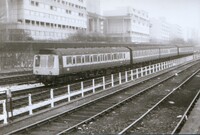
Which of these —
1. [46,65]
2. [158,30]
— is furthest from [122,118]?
[158,30]

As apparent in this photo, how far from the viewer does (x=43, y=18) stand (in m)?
69.5

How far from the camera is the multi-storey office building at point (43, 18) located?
62.6 metres

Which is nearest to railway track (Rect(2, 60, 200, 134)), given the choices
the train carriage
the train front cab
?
the train front cab

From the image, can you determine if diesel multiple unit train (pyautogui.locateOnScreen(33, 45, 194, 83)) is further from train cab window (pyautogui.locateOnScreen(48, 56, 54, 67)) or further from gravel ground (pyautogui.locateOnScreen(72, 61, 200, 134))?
gravel ground (pyautogui.locateOnScreen(72, 61, 200, 134))

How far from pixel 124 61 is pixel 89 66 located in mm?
9962

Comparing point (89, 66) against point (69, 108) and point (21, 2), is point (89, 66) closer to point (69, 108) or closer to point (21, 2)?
point (69, 108)

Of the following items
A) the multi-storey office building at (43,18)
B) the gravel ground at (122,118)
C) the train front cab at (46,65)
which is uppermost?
the multi-storey office building at (43,18)

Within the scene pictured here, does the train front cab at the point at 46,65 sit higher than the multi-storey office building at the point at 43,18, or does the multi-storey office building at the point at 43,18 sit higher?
the multi-storey office building at the point at 43,18

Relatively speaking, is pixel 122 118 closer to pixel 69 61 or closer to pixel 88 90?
pixel 88 90

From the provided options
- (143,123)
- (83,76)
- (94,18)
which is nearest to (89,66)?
(83,76)

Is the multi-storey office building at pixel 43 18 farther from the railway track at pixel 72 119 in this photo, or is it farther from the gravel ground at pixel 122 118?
the gravel ground at pixel 122 118

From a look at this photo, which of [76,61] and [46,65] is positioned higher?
[76,61]

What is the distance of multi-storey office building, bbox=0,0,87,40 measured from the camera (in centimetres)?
6259

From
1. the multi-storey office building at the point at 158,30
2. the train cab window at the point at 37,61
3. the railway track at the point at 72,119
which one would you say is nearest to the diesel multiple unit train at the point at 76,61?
the train cab window at the point at 37,61
